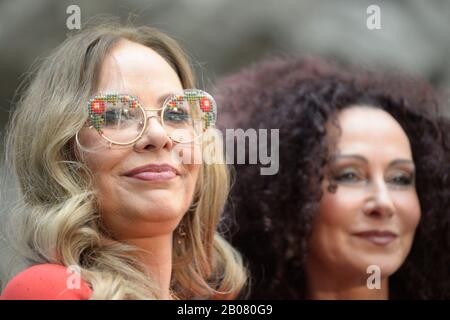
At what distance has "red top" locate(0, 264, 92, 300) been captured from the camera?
271cm

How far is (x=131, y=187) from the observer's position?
3.00 meters

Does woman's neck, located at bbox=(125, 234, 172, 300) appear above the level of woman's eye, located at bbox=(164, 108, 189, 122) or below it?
below

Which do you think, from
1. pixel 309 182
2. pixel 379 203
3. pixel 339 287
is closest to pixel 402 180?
pixel 379 203

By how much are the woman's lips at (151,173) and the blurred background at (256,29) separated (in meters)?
3.42

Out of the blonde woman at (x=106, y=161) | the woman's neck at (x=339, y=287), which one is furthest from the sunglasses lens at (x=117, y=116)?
the woman's neck at (x=339, y=287)

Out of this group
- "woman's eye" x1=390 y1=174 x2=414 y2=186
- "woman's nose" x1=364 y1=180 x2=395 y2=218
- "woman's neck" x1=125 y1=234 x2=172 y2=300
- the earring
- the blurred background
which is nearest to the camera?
"woman's neck" x1=125 y1=234 x2=172 y2=300

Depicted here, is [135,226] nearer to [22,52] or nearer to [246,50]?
[22,52]

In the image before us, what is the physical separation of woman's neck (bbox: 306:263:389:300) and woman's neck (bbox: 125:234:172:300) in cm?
119

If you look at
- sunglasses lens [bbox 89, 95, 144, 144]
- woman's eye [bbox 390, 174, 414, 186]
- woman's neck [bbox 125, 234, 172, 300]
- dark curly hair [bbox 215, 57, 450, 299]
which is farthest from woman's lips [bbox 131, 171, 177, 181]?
woman's eye [bbox 390, 174, 414, 186]

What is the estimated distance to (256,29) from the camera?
7.07 metres

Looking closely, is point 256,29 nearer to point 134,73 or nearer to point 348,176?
point 348,176

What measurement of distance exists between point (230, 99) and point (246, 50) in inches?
96.4

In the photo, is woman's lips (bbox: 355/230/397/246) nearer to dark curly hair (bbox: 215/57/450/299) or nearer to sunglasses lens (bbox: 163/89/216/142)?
dark curly hair (bbox: 215/57/450/299)

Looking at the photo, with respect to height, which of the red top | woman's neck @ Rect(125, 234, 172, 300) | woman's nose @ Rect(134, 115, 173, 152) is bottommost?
the red top
